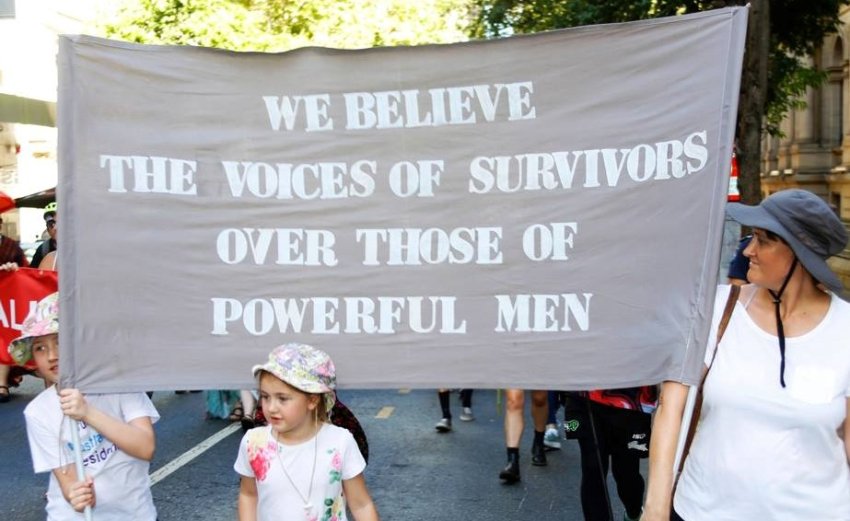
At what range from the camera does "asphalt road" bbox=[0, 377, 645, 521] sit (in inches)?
249

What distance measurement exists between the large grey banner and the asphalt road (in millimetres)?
3217

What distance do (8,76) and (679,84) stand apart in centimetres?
2598

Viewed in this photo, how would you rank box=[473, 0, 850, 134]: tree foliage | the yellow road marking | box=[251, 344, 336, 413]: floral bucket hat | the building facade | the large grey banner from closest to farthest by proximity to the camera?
box=[251, 344, 336, 413]: floral bucket hat → the large grey banner → the yellow road marking → box=[473, 0, 850, 134]: tree foliage → the building facade

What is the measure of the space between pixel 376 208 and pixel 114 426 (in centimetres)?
109

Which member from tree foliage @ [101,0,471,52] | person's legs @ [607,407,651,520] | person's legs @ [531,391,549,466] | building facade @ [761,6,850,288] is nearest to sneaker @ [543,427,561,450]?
person's legs @ [531,391,549,466]

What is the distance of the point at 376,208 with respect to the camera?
324 cm

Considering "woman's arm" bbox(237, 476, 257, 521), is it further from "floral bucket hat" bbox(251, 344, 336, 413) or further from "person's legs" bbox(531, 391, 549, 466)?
"person's legs" bbox(531, 391, 549, 466)

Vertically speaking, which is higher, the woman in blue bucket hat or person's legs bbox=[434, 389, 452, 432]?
the woman in blue bucket hat

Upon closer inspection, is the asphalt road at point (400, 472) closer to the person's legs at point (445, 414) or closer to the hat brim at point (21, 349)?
the person's legs at point (445, 414)

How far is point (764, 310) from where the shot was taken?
9.85 feet

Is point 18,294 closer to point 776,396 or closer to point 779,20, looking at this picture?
point 776,396

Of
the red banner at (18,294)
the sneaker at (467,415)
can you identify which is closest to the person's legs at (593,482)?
the red banner at (18,294)

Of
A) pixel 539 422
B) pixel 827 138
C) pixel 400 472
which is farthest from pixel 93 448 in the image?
pixel 827 138

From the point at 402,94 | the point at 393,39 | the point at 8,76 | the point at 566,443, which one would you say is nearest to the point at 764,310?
the point at 402,94
